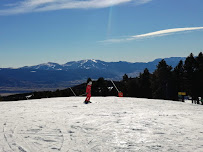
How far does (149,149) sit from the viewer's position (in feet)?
19.6

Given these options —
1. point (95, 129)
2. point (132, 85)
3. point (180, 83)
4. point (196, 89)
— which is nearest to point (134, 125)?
point (95, 129)

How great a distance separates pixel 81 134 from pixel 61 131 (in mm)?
858

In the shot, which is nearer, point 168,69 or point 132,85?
point 168,69

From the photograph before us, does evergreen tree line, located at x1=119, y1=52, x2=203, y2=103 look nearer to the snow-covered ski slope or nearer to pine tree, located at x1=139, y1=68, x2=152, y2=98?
pine tree, located at x1=139, y1=68, x2=152, y2=98

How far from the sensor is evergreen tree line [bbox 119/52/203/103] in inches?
2059

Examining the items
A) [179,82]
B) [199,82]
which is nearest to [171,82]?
[179,82]

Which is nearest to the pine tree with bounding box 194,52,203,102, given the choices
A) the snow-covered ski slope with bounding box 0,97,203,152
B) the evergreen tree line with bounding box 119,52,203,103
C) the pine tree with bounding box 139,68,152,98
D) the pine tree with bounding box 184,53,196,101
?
the evergreen tree line with bounding box 119,52,203,103

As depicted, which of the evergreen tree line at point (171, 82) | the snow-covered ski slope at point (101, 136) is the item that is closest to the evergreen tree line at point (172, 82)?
the evergreen tree line at point (171, 82)

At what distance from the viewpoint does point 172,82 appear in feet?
195

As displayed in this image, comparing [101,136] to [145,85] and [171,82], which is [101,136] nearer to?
[171,82]

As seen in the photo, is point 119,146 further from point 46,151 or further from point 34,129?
point 34,129

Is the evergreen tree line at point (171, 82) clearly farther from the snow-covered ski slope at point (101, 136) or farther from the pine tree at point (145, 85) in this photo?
the snow-covered ski slope at point (101, 136)

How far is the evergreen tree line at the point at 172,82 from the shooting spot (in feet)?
172

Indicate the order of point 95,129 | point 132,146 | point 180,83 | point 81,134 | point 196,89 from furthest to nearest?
point 180,83 < point 196,89 < point 95,129 < point 81,134 < point 132,146
